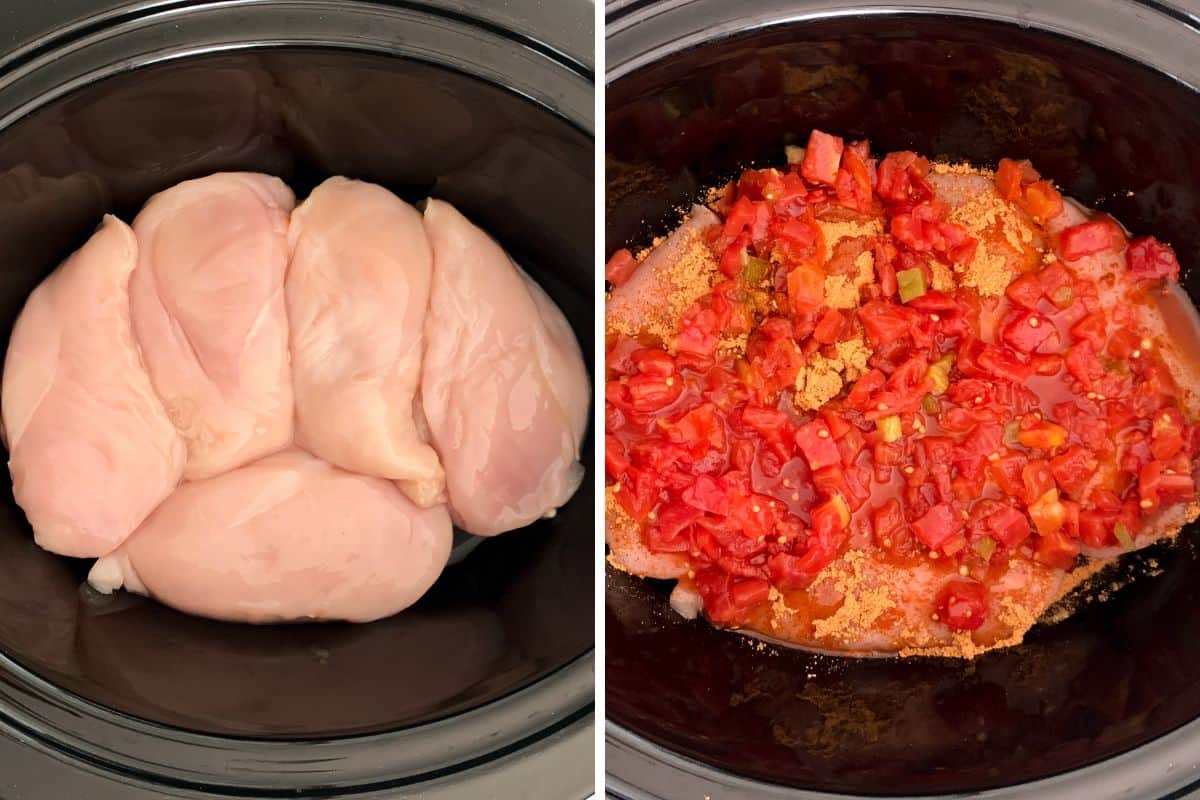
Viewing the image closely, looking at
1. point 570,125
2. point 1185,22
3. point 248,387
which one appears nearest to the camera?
point 570,125

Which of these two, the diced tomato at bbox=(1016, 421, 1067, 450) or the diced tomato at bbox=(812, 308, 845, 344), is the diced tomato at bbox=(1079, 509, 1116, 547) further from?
the diced tomato at bbox=(812, 308, 845, 344)

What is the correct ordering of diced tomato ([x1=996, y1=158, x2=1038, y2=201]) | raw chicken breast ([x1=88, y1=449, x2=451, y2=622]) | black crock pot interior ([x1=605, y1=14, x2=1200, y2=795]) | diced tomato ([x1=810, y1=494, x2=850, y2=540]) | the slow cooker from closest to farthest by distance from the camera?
the slow cooker, raw chicken breast ([x1=88, y1=449, x2=451, y2=622]), black crock pot interior ([x1=605, y1=14, x2=1200, y2=795]), diced tomato ([x1=810, y1=494, x2=850, y2=540]), diced tomato ([x1=996, y1=158, x2=1038, y2=201])

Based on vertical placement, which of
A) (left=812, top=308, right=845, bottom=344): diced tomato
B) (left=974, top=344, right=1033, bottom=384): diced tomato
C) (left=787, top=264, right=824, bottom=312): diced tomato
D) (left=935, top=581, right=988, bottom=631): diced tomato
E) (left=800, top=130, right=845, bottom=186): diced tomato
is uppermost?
(left=800, top=130, right=845, bottom=186): diced tomato

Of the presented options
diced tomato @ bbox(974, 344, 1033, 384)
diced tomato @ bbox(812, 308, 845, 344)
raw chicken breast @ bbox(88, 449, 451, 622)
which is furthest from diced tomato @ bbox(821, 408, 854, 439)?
raw chicken breast @ bbox(88, 449, 451, 622)

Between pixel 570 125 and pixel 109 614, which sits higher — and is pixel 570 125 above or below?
above

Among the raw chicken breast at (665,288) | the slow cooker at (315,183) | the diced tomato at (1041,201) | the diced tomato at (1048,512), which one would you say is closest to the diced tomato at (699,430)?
the raw chicken breast at (665,288)

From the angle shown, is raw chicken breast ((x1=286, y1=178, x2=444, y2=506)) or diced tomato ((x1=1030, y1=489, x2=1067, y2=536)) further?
diced tomato ((x1=1030, y1=489, x2=1067, y2=536))

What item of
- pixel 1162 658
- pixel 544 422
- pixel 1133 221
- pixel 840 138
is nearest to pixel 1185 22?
pixel 1133 221

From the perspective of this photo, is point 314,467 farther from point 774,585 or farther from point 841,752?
point 841,752

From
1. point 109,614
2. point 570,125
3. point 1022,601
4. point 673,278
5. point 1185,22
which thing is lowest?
point 1022,601
